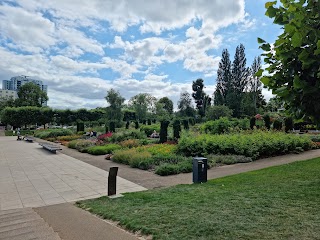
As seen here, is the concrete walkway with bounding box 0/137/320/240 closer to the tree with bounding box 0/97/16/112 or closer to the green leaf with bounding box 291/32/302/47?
the green leaf with bounding box 291/32/302/47

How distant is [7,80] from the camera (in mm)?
129500

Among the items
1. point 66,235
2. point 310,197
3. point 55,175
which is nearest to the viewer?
point 66,235

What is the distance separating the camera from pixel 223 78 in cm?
6050

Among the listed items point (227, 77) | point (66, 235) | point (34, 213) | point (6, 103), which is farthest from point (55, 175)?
point (6, 103)

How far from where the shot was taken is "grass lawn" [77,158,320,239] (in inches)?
139

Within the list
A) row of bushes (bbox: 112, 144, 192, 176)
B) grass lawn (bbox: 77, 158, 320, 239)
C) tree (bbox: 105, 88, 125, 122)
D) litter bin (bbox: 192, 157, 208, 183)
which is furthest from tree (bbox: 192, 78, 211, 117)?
grass lawn (bbox: 77, 158, 320, 239)

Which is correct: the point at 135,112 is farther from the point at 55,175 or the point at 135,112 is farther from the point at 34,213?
the point at 34,213

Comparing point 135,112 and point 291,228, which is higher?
point 135,112

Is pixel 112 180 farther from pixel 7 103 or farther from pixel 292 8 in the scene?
pixel 7 103

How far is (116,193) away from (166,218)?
2.96 meters

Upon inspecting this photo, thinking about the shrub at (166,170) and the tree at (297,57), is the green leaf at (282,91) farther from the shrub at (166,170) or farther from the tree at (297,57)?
the shrub at (166,170)

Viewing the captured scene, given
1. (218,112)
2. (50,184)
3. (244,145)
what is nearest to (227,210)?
(50,184)

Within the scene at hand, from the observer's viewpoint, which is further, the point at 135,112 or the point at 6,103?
the point at 6,103

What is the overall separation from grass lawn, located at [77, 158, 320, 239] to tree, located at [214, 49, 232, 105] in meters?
53.6
